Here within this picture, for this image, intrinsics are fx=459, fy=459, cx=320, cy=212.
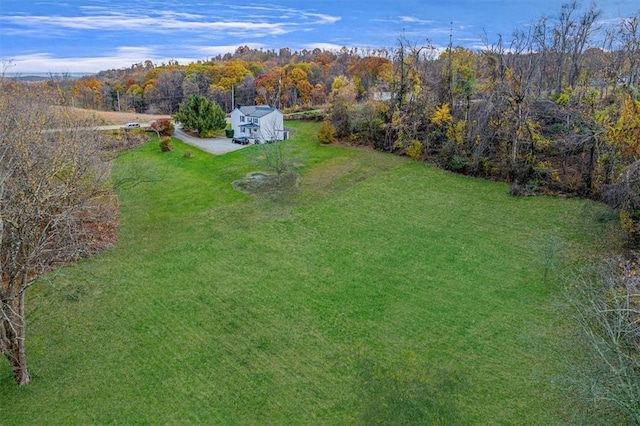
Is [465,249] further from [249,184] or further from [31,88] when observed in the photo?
[31,88]

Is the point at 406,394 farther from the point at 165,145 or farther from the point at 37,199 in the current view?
the point at 165,145

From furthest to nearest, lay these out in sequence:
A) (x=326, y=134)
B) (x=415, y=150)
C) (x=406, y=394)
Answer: (x=326, y=134) < (x=415, y=150) < (x=406, y=394)

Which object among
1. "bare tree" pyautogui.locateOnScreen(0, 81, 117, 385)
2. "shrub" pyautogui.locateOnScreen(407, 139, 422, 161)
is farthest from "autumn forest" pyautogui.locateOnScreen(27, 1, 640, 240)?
"bare tree" pyautogui.locateOnScreen(0, 81, 117, 385)

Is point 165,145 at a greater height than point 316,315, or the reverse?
point 165,145

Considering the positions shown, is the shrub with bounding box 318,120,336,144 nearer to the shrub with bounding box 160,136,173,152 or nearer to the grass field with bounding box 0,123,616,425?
the grass field with bounding box 0,123,616,425

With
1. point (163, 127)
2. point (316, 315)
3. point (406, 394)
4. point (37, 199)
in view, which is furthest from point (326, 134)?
point (406, 394)

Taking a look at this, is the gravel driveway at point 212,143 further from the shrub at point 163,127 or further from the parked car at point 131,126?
the parked car at point 131,126
